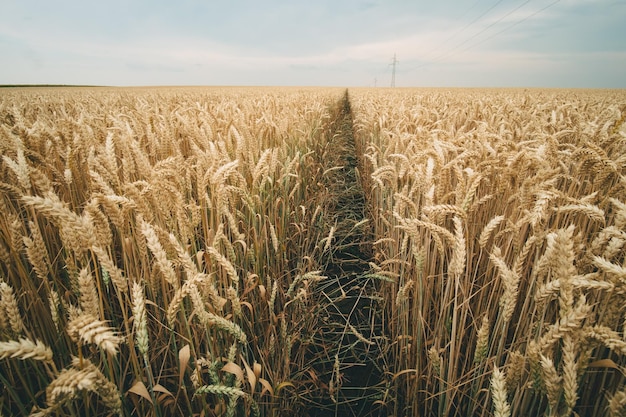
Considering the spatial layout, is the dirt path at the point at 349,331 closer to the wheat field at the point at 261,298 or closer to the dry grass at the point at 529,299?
the wheat field at the point at 261,298

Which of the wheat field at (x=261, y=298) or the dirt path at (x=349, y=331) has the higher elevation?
the wheat field at (x=261, y=298)

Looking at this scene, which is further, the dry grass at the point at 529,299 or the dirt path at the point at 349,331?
the dirt path at the point at 349,331

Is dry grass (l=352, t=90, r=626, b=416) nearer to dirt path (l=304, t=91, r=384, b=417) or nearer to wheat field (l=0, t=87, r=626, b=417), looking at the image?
wheat field (l=0, t=87, r=626, b=417)

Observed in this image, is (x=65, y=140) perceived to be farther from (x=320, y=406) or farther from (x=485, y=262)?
(x=485, y=262)

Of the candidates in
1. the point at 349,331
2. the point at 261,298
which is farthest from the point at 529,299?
the point at 261,298

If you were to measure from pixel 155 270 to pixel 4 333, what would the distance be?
0.42m

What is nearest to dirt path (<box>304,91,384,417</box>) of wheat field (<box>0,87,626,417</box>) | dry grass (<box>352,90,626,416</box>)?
wheat field (<box>0,87,626,417</box>)

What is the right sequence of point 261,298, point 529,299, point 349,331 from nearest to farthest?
point 529,299 < point 261,298 < point 349,331

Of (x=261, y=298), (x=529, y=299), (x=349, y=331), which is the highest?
(x=529, y=299)

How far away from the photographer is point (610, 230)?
0.86 metres

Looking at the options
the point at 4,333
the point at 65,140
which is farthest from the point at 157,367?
the point at 65,140

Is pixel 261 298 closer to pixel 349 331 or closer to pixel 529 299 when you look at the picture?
pixel 349 331

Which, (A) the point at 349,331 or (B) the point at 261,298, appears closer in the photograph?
(B) the point at 261,298

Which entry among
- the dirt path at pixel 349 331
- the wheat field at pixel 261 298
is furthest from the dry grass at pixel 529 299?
the dirt path at pixel 349 331
